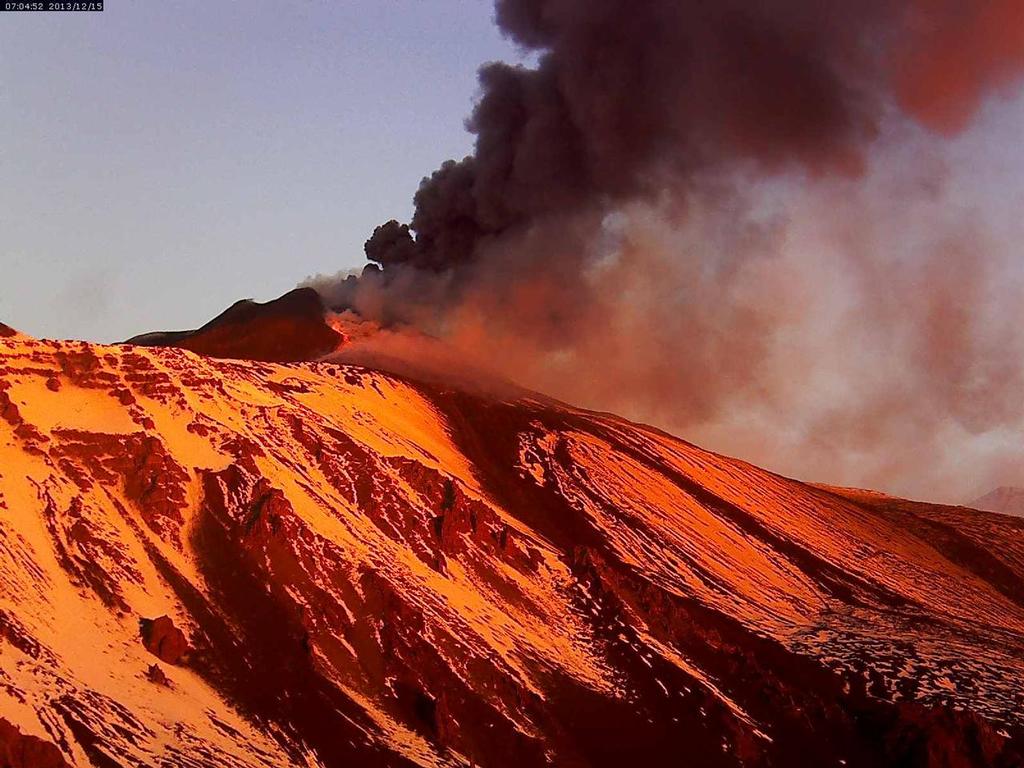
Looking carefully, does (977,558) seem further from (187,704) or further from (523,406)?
(187,704)

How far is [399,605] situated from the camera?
6825 centimetres

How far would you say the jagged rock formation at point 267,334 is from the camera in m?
114

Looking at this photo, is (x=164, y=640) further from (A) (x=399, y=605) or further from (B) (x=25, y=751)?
(A) (x=399, y=605)

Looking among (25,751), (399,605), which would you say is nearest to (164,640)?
(25,751)

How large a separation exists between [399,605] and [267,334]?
5399 centimetres

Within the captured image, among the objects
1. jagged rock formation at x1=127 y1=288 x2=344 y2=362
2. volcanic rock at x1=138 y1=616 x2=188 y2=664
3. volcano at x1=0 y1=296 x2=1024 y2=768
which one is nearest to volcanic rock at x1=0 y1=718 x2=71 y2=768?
volcano at x1=0 y1=296 x2=1024 y2=768

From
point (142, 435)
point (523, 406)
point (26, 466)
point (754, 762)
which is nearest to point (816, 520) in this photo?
point (523, 406)

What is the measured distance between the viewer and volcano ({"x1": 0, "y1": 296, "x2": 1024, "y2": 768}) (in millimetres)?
58281

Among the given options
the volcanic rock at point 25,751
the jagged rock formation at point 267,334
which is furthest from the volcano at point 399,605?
the jagged rock formation at point 267,334

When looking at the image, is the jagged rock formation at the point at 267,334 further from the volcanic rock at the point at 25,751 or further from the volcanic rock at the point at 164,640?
the volcanic rock at the point at 25,751

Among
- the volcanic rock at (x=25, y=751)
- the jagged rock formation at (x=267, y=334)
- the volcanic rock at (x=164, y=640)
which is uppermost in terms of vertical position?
the jagged rock formation at (x=267, y=334)

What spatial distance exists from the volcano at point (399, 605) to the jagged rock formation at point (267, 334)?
16.8 m

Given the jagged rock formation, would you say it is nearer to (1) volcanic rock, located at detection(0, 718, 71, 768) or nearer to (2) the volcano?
(2) the volcano

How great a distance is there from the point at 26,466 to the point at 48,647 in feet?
50.1
